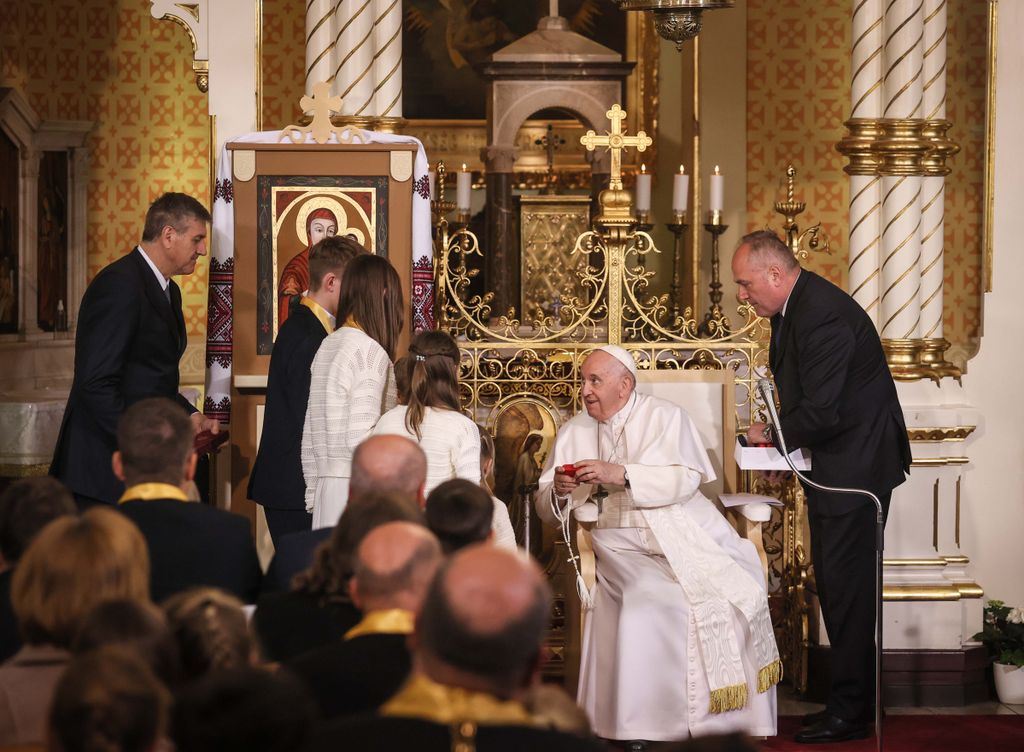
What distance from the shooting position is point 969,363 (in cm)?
816

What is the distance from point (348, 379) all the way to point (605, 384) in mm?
1411

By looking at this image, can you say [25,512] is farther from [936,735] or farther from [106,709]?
[936,735]

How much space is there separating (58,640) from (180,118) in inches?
329

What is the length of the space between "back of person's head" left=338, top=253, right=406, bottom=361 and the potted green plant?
3.68 meters

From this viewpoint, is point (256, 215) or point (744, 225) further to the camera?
point (744, 225)

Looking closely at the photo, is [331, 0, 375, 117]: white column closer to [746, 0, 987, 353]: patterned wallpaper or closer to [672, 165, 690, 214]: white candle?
[672, 165, 690, 214]: white candle

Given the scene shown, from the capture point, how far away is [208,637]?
2982mm

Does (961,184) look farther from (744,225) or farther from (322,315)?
(322,315)

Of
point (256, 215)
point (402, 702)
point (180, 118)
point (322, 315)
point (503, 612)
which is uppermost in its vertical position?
point (180, 118)

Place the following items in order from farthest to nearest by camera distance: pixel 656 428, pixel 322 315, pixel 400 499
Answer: pixel 656 428
pixel 322 315
pixel 400 499

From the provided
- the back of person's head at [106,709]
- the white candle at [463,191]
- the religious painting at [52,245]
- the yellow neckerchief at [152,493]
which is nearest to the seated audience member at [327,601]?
the yellow neckerchief at [152,493]

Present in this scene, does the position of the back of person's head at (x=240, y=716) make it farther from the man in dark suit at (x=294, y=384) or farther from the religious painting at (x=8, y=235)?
the religious painting at (x=8, y=235)

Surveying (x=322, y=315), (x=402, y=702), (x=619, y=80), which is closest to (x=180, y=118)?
(x=619, y=80)

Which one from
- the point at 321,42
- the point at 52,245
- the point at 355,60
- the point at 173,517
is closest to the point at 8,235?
the point at 52,245
